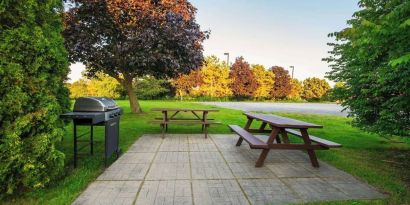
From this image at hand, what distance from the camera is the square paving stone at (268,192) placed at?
397 cm

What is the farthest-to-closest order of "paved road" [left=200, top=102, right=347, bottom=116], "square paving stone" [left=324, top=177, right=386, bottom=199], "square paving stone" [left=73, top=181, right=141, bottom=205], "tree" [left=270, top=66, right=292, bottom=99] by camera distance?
"tree" [left=270, top=66, right=292, bottom=99], "paved road" [left=200, top=102, right=347, bottom=116], "square paving stone" [left=324, top=177, right=386, bottom=199], "square paving stone" [left=73, top=181, right=141, bottom=205]

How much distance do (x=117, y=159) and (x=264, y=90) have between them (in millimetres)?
51541

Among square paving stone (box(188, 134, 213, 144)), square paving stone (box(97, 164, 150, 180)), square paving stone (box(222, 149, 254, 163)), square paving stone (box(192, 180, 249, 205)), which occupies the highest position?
square paving stone (box(192, 180, 249, 205))

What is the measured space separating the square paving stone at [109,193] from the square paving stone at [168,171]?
0.44 meters

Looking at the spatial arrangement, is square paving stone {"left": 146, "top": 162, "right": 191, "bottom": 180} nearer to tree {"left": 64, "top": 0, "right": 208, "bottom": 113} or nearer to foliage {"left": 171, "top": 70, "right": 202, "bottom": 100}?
tree {"left": 64, "top": 0, "right": 208, "bottom": 113}

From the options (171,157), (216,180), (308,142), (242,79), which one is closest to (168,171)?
(216,180)

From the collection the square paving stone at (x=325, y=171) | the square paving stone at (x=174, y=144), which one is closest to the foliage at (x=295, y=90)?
the square paving stone at (x=174, y=144)

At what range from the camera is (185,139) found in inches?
354

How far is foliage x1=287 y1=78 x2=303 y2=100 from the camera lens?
60.0 metres

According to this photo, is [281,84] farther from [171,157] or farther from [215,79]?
[171,157]

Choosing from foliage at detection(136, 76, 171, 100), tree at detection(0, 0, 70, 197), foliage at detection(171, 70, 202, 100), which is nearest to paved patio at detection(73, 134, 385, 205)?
tree at detection(0, 0, 70, 197)

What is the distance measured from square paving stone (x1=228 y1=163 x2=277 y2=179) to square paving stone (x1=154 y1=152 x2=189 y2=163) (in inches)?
39.8

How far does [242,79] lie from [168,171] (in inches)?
1922

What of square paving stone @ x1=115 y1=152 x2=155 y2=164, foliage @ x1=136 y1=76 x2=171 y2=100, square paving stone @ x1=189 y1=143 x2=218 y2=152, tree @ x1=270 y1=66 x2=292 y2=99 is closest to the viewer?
square paving stone @ x1=115 y1=152 x2=155 y2=164
